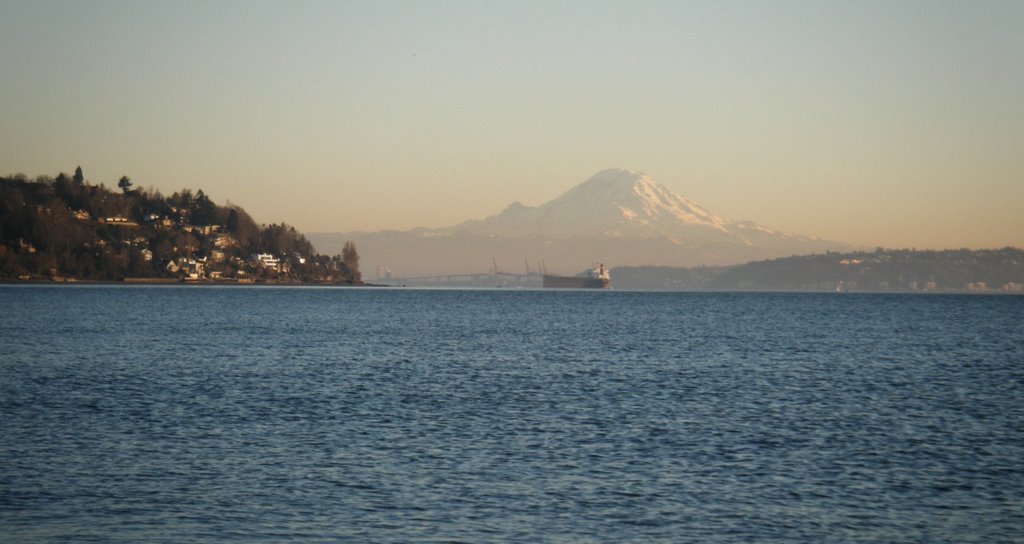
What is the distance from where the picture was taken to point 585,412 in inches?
1817

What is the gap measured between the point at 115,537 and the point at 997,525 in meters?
20.5

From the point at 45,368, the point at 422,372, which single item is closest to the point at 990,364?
the point at 422,372

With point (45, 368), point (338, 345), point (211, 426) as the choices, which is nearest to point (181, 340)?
point (338, 345)

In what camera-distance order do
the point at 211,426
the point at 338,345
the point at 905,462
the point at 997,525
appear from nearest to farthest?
1. the point at 997,525
2. the point at 905,462
3. the point at 211,426
4. the point at 338,345

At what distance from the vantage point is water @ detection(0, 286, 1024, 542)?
87.0ft

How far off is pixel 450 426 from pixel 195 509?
15.2 meters

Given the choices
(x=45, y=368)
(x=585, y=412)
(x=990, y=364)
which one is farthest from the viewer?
(x=990, y=364)

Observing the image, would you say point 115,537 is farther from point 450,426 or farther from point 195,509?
point 450,426

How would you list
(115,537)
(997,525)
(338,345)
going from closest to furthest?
(115,537) < (997,525) < (338,345)

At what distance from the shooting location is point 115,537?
24750 millimetres

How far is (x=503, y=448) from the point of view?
120ft

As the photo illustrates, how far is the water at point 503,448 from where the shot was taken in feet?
87.0

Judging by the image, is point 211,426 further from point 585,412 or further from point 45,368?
point 45,368

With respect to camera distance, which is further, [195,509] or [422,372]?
[422,372]
